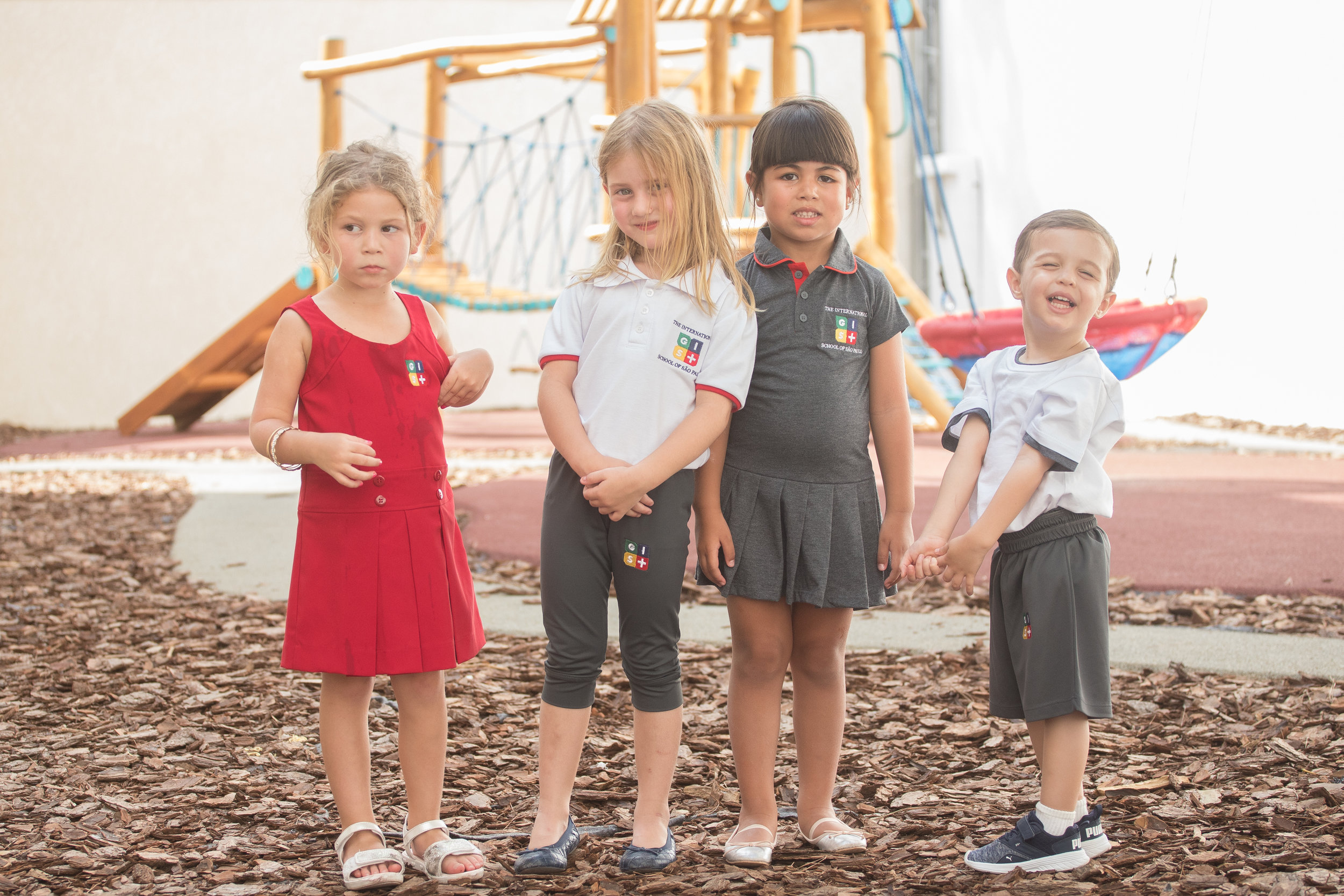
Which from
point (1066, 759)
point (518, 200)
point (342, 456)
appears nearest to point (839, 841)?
point (1066, 759)

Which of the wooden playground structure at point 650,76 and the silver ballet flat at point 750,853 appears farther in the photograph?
the wooden playground structure at point 650,76

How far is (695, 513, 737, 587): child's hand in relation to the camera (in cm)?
207

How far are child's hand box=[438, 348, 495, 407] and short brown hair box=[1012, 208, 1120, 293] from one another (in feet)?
3.16

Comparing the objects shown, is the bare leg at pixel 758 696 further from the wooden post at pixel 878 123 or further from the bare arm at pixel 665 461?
the wooden post at pixel 878 123

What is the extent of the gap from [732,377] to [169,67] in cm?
1360

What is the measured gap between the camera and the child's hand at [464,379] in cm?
212

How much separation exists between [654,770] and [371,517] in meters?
0.66

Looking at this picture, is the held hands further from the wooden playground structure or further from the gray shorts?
the wooden playground structure

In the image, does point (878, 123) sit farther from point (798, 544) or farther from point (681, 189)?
point (798, 544)

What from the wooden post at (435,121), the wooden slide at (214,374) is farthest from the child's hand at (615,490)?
the wooden slide at (214,374)

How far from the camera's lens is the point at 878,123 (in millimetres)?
7898

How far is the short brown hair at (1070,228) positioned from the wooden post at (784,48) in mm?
5511

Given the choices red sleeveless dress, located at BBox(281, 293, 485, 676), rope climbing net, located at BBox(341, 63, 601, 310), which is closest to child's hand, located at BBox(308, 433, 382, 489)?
red sleeveless dress, located at BBox(281, 293, 485, 676)

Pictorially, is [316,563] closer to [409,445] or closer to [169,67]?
[409,445]
